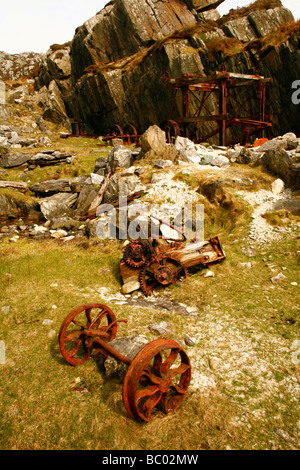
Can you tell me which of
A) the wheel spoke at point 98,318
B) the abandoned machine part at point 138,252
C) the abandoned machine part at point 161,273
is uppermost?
the wheel spoke at point 98,318

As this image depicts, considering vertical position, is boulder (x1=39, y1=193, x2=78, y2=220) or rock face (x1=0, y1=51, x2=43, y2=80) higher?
rock face (x1=0, y1=51, x2=43, y2=80)

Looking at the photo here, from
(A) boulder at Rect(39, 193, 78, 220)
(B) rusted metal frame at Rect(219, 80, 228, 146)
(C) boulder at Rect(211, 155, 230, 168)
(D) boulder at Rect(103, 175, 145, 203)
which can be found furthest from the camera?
(B) rusted metal frame at Rect(219, 80, 228, 146)

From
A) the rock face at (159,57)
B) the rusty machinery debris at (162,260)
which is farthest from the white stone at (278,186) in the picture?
the rock face at (159,57)

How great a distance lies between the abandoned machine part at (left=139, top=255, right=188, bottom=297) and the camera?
6.20 metres

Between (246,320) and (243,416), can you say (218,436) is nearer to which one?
(243,416)

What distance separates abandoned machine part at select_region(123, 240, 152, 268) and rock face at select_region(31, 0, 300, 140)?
14179 mm

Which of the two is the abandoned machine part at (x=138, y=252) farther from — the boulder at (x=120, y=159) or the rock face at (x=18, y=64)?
the rock face at (x=18, y=64)

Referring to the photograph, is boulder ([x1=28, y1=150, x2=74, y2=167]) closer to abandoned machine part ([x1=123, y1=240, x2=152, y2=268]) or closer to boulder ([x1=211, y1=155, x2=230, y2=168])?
boulder ([x1=211, y1=155, x2=230, y2=168])

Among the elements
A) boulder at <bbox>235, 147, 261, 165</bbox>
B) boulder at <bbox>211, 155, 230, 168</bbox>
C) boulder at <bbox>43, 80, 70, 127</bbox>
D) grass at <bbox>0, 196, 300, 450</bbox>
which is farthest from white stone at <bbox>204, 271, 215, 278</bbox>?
boulder at <bbox>43, 80, 70, 127</bbox>
